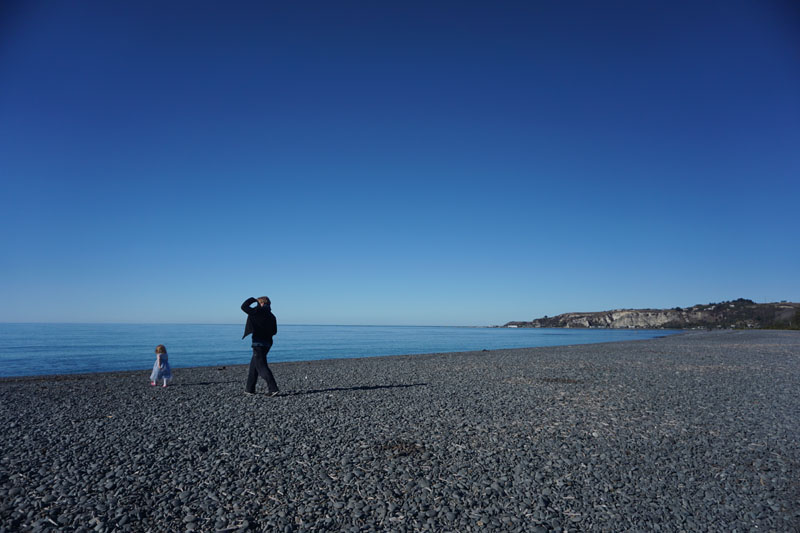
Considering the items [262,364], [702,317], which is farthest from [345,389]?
[702,317]

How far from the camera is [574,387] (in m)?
13.4

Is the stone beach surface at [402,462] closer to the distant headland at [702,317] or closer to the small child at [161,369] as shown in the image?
the small child at [161,369]

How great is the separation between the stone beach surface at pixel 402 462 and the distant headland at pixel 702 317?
94.6 metres

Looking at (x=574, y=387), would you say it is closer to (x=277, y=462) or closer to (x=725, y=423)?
(x=725, y=423)

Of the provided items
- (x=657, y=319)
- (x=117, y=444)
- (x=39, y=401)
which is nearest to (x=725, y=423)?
(x=117, y=444)

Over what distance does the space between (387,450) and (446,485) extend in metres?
1.64

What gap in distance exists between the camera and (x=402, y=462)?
20.1 ft

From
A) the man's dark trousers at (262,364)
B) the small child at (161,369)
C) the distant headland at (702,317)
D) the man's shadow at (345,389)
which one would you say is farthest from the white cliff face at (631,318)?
the small child at (161,369)

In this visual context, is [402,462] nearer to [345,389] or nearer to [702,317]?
[345,389]

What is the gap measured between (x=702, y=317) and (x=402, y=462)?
160849 millimetres

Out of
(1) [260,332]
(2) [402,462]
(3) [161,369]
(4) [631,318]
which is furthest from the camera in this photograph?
(4) [631,318]

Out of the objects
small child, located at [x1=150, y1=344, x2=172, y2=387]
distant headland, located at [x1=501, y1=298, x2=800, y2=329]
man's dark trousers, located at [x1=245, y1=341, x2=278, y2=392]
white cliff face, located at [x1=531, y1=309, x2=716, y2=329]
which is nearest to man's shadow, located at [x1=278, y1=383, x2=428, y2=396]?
man's dark trousers, located at [x1=245, y1=341, x2=278, y2=392]

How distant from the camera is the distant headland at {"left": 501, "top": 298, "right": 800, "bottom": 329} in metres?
98.6

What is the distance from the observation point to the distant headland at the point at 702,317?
324 ft
